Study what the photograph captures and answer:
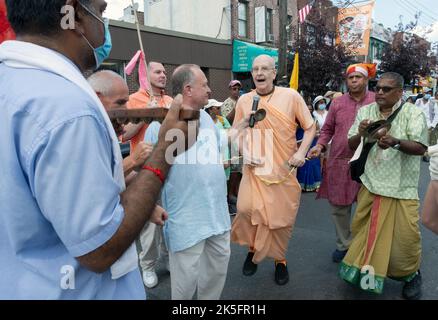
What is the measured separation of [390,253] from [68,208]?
2.77 meters

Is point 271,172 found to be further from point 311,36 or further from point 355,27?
point 355,27

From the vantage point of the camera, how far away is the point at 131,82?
1160 cm

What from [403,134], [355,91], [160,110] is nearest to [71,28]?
[160,110]

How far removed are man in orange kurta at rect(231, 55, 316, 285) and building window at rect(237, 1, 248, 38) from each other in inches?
532

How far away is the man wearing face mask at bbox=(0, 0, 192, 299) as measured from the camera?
91 centimetres

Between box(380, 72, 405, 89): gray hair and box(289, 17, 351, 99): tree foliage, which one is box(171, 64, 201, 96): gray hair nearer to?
box(380, 72, 405, 89): gray hair

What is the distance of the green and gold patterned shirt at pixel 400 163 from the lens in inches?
116

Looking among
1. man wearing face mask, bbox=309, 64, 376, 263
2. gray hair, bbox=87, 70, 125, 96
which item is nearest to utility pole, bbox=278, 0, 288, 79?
man wearing face mask, bbox=309, 64, 376, 263

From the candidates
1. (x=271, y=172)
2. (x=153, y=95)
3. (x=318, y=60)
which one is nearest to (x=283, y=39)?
(x=318, y=60)

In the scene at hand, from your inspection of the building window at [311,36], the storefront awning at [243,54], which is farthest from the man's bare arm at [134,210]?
the storefront awning at [243,54]

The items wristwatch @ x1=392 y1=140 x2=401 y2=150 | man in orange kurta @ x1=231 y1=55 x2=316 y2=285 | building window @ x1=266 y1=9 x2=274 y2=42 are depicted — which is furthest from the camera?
building window @ x1=266 y1=9 x2=274 y2=42

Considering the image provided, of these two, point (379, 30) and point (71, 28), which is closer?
point (71, 28)

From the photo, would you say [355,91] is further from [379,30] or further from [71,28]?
[379,30]

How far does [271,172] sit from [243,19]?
1426 cm
